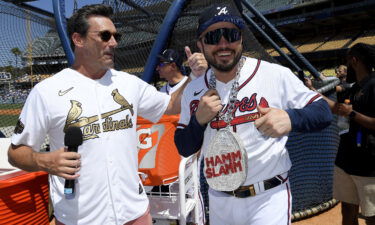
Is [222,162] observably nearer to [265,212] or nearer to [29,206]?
[265,212]

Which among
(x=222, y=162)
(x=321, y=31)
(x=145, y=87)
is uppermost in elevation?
(x=321, y=31)

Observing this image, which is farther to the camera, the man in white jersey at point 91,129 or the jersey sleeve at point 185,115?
the jersey sleeve at point 185,115

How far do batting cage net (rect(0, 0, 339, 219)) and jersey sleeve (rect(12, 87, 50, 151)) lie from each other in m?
2.42

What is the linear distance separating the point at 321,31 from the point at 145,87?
32628 millimetres

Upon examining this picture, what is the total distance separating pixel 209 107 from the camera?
6.02ft

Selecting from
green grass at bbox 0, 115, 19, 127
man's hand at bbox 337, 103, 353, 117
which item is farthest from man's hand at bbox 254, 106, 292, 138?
green grass at bbox 0, 115, 19, 127

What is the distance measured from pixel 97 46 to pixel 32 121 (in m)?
0.63

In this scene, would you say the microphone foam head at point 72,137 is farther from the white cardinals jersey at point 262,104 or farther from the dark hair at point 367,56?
the dark hair at point 367,56

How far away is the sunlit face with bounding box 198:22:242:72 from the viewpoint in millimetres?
1938

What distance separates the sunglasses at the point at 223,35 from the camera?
1934 millimetres

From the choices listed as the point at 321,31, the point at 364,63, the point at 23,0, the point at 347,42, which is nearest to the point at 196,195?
the point at 364,63

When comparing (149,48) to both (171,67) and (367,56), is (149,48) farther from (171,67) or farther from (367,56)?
(367,56)

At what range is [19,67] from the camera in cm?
719

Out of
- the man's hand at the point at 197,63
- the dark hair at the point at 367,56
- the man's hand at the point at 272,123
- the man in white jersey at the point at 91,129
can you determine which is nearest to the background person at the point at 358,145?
the dark hair at the point at 367,56
